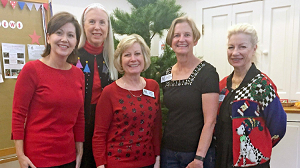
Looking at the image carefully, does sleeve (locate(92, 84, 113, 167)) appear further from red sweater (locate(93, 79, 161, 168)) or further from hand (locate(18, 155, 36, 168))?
hand (locate(18, 155, 36, 168))

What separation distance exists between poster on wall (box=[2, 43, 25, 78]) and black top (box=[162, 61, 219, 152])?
1.50 metres

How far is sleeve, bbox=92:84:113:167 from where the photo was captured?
53.9 inches

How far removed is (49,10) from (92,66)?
1026 millimetres

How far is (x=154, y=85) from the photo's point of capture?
156cm

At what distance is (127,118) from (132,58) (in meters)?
0.38

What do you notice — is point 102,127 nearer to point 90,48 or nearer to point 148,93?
point 148,93

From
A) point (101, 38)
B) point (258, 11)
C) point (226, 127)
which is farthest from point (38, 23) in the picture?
point (258, 11)

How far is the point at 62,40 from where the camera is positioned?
129cm

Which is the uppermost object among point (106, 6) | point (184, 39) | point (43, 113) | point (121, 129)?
point (106, 6)

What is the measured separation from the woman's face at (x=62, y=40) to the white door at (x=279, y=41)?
9.10 ft

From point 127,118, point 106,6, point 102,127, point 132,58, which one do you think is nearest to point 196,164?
point 127,118

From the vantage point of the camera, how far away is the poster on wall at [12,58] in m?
2.02

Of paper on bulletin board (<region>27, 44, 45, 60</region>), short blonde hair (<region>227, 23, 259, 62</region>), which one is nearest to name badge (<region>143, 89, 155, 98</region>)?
short blonde hair (<region>227, 23, 259, 62</region>)

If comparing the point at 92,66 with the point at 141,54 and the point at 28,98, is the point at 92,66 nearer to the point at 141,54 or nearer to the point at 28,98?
the point at 141,54
